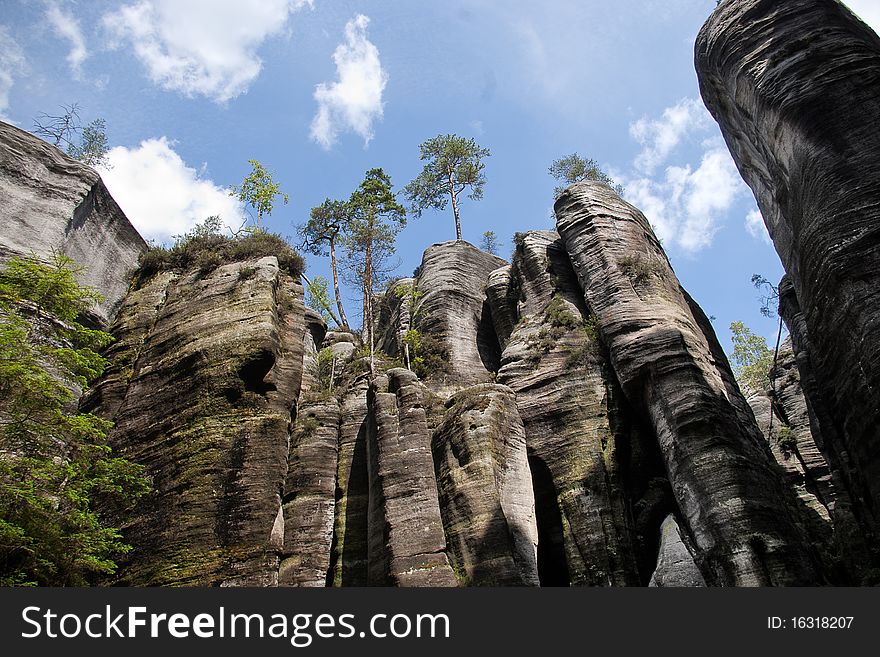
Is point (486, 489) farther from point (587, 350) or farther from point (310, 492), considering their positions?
point (587, 350)

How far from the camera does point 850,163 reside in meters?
13.3

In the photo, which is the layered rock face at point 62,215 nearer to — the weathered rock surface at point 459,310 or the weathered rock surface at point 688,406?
the weathered rock surface at point 459,310

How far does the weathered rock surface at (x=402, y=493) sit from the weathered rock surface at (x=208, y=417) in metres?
2.47

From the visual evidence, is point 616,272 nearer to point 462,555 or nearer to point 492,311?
point 492,311

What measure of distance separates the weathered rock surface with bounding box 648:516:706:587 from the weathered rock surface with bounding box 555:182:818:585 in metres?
0.38

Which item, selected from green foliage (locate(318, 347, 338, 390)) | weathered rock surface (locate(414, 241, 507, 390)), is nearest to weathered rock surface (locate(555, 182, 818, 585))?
weathered rock surface (locate(414, 241, 507, 390))

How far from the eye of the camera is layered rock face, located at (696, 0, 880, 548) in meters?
11.8

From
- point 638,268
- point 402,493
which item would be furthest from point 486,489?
point 638,268

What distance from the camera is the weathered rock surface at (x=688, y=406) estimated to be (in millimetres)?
14906

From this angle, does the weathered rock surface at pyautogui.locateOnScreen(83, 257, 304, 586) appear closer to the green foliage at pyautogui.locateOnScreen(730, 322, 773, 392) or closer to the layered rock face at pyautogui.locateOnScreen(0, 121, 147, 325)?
the layered rock face at pyautogui.locateOnScreen(0, 121, 147, 325)

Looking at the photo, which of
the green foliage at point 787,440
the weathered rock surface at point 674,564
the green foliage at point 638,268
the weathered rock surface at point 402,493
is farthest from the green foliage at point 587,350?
the green foliage at point 787,440

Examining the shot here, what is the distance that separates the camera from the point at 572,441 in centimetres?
1938

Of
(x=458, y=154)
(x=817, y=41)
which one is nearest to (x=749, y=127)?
(x=817, y=41)

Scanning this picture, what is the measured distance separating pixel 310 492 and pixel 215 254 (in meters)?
9.68
